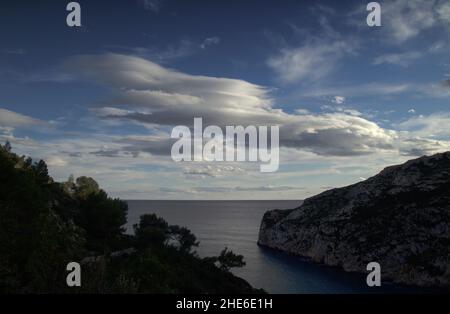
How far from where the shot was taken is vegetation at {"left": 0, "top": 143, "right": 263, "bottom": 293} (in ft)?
68.6

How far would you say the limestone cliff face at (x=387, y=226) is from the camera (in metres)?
99.7

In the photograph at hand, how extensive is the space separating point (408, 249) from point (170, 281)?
91550 mm

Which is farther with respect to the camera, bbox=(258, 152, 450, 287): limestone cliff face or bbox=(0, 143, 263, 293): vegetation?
bbox=(258, 152, 450, 287): limestone cliff face

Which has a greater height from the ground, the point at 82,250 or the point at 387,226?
the point at 82,250

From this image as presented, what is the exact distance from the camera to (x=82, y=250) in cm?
3634

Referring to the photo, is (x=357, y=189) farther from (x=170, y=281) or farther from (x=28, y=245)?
(x=28, y=245)

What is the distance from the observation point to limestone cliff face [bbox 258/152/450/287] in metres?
99.7

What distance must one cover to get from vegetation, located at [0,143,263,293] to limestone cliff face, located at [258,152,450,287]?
57.4 meters

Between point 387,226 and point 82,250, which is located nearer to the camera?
point 82,250

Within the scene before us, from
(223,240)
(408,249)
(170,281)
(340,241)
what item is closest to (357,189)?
(340,241)

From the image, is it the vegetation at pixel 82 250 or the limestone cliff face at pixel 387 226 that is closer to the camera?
the vegetation at pixel 82 250

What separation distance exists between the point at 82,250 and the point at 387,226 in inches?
4115

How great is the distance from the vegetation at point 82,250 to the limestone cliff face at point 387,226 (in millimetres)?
57428
